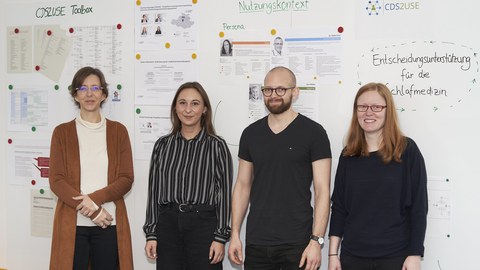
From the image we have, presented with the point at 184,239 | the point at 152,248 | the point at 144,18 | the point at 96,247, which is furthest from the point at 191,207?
the point at 144,18

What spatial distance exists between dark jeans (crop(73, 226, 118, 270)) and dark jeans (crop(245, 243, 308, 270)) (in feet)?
2.94

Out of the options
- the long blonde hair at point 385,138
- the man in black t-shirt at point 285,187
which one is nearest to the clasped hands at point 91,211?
the man in black t-shirt at point 285,187

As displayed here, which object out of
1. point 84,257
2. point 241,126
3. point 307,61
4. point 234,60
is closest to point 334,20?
point 307,61

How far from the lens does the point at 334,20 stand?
9.65ft

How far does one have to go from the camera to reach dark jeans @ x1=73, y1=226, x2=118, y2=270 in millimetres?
3018

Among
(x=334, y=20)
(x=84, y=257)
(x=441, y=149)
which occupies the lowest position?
(x=84, y=257)

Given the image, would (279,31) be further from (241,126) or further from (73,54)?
(73,54)

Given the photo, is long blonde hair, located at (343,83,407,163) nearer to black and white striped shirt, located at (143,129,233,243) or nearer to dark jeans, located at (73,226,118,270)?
black and white striped shirt, located at (143,129,233,243)

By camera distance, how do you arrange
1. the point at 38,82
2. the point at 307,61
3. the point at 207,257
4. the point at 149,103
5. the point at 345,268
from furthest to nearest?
the point at 38,82 < the point at 149,103 < the point at 307,61 < the point at 207,257 < the point at 345,268

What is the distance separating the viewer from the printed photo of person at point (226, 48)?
3.16 meters

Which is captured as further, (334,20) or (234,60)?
(234,60)

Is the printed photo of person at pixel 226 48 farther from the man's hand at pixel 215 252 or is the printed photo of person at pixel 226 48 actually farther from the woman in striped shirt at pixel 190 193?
the man's hand at pixel 215 252

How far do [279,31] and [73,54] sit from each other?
4.82ft

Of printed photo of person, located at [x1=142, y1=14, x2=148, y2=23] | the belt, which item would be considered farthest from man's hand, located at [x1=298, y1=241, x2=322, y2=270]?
printed photo of person, located at [x1=142, y1=14, x2=148, y2=23]
